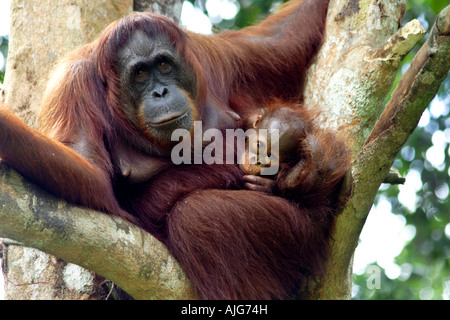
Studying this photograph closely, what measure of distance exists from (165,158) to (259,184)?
66 cm

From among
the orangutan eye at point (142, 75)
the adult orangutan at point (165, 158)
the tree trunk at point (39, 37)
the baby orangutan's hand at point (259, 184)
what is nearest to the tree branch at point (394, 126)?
the adult orangutan at point (165, 158)

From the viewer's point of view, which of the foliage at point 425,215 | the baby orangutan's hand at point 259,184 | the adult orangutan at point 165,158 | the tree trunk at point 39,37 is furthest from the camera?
the foliage at point 425,215

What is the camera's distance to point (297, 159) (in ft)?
11.3

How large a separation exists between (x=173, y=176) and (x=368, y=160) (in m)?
1.35

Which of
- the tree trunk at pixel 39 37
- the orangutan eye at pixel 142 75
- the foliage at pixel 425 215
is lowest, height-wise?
the foliage at pixel 425 215

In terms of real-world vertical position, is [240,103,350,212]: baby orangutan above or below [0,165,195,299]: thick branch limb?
above

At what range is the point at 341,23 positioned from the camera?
3.89 metres

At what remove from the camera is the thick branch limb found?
7.70ft

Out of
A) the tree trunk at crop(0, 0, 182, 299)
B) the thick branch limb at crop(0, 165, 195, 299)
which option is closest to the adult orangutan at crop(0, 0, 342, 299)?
the thick branch limb at crop(0, 165, 195, 299)

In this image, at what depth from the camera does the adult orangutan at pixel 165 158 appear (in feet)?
10.4

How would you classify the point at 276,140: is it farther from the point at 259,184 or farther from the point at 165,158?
the point at 165,158

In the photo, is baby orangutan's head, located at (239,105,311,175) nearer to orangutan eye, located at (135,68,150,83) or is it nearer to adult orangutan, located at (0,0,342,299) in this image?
adult orangutan, located at (0,0,342,299)

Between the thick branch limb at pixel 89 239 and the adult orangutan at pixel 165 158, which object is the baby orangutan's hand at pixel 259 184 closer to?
the adult orangutan at pixel 165 158

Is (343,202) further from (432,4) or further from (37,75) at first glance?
(432,4)
